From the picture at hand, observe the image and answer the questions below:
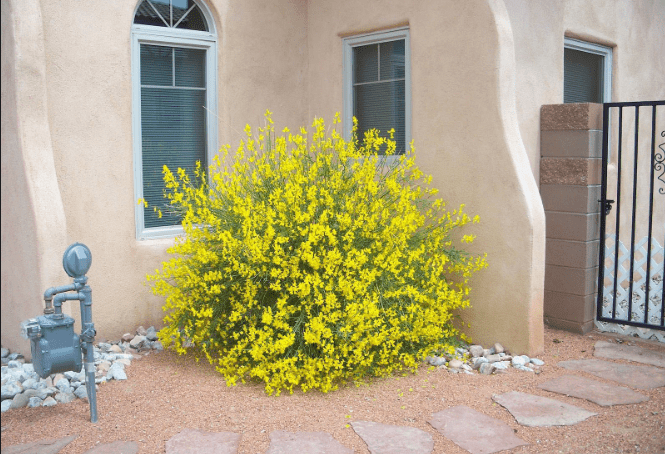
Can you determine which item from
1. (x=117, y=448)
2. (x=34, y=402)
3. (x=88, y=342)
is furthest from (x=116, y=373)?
(x=117, y=448)

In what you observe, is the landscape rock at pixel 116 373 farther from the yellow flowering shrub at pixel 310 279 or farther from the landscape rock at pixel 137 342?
the landscape rock at pixel 137 342

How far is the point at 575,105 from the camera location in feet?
19.1

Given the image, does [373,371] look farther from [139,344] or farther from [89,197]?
[89,197]

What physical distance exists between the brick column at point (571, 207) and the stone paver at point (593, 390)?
4.40 feet

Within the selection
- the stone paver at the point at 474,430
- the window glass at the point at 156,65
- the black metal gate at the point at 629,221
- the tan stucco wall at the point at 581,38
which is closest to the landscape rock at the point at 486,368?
the stone paver at the point at 474,430

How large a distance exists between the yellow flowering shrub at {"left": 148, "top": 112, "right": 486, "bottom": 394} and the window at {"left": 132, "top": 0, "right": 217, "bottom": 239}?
69cm

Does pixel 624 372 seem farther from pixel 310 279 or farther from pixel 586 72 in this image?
pixel 586 72

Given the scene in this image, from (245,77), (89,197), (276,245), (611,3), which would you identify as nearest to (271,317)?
(276,245)

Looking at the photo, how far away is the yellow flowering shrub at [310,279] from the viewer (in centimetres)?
430

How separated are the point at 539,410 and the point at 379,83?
338 cm

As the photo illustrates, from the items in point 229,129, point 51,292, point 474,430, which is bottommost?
point 474,430

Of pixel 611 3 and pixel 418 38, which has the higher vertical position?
pixel 611 3

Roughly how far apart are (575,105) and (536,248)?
1559 millimetres

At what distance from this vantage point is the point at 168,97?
569cm
